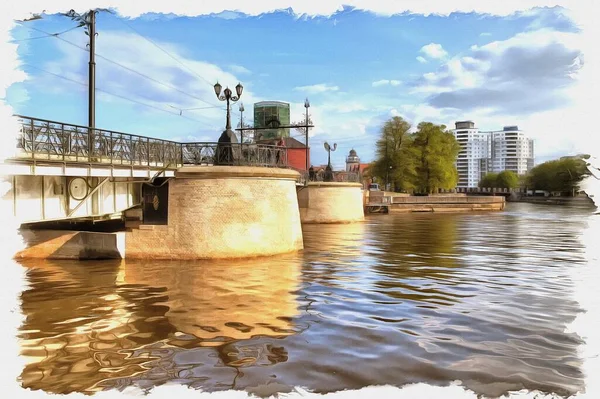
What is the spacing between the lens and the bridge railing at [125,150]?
12.4m

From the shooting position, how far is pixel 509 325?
8.72m

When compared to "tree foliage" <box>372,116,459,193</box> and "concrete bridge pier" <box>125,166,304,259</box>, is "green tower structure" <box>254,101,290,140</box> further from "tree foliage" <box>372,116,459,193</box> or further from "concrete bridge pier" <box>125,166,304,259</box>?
"concrete bridge pier" <box>125,166,304,259</box>

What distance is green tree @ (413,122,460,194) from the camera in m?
64.4

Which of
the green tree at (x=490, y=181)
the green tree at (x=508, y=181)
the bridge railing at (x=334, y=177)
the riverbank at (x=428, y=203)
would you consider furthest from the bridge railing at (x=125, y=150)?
the green tree at (x=490, y=181)

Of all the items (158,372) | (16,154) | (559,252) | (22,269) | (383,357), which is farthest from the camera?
(559,252)

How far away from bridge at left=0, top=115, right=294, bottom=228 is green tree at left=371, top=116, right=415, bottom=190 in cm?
4695

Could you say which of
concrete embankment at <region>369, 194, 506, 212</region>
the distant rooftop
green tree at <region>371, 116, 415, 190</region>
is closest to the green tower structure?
the distant rooftop

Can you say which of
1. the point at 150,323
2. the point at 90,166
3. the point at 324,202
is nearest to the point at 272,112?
the point at 324,202

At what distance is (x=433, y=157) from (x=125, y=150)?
177 ft

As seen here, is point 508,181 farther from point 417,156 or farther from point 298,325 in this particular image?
point 298,325

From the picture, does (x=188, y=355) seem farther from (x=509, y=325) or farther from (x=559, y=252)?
(x=559, y=252)

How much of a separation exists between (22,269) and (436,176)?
187 feet

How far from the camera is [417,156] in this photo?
6438 cm

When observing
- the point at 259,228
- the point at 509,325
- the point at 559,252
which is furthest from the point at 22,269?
the point at 559,252
